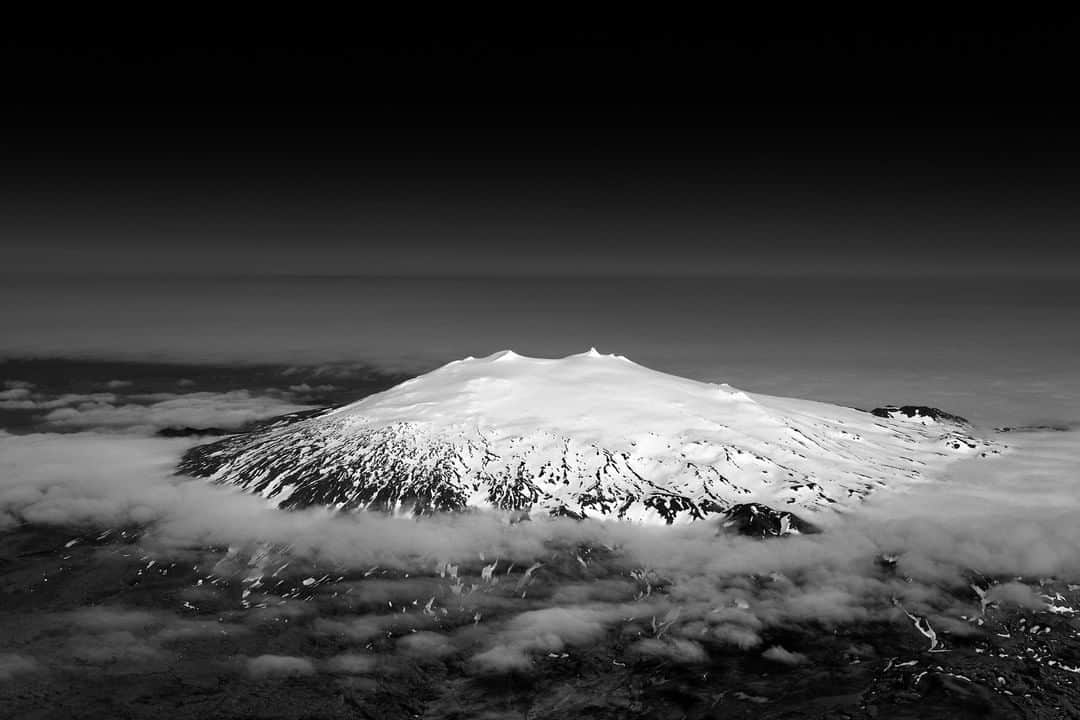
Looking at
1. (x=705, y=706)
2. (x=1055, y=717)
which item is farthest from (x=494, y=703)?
(x=1055, y=717)

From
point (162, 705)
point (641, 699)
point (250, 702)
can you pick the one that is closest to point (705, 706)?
point (641, 699)

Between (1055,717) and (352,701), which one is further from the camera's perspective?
(352,701)

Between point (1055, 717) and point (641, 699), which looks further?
point (641, 699)

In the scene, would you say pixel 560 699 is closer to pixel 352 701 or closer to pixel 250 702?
pixel 352 701

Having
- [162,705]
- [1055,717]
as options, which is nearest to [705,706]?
[1055,717]

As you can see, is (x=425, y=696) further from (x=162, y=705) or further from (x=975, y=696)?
(x=975, y=696)

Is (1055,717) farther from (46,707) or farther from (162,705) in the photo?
(46,707)

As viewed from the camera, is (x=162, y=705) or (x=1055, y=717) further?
(x=162, y=705)
